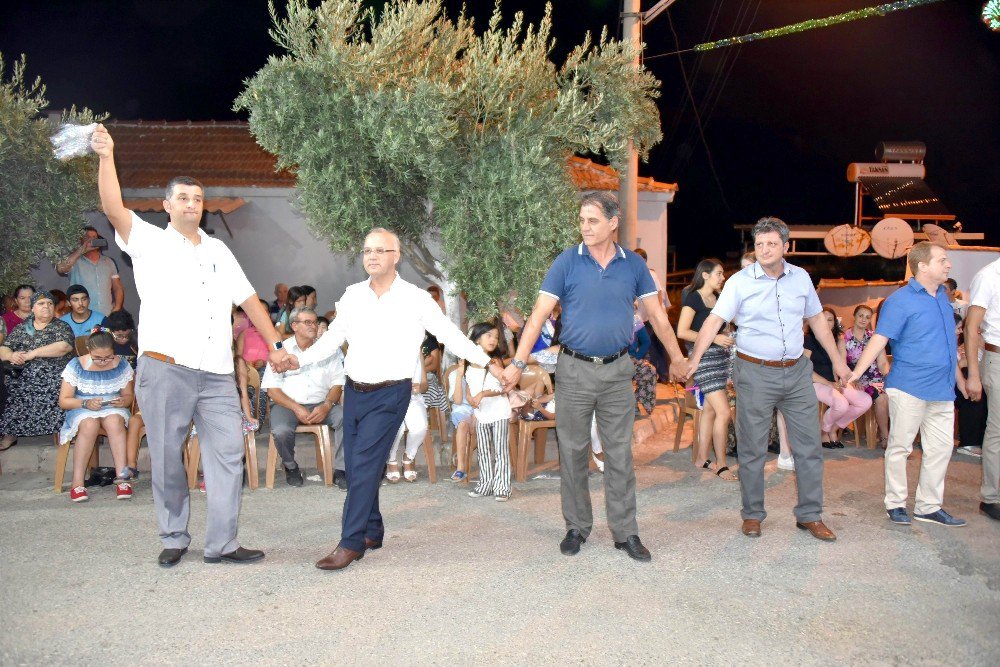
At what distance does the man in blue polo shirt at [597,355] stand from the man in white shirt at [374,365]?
495mm

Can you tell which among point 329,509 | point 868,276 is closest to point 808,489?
point 329,509

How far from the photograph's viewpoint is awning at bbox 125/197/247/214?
48.0 feet

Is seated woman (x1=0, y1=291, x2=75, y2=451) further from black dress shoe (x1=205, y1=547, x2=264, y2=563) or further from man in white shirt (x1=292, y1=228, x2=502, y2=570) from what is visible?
man in white shirt (x1=292, y1=228, x2=502, y2=570)

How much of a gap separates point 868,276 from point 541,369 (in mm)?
18966

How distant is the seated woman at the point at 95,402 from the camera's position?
23.5 ft

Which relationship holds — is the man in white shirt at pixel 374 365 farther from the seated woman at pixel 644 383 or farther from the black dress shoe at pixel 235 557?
the seated woman at pixel 644 383

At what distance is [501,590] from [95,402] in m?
4.19

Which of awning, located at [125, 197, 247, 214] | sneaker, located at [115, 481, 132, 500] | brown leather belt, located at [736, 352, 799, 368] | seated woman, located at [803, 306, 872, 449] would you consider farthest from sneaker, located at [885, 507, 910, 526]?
awning, located at [125, 197, 247, 214]

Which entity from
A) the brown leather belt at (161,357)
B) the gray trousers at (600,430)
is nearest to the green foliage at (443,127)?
the gray trousers at (600,430)

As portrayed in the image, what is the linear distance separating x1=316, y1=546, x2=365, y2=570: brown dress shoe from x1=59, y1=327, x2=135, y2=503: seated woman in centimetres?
262

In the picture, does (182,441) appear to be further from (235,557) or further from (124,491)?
(124,491)

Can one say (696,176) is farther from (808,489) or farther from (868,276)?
(808,489)

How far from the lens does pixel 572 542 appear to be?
5.54m

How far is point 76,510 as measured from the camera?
21.9ft
